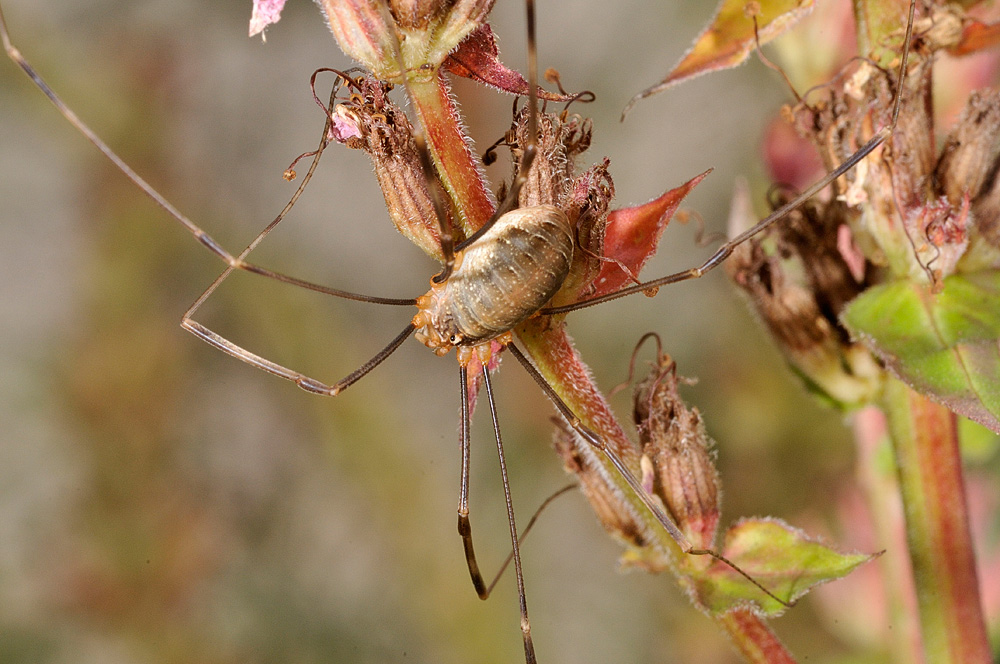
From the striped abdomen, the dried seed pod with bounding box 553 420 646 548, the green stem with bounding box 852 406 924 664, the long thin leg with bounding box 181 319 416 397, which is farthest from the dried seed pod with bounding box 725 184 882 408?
the long thin leg with bounding box 181 319 416 397

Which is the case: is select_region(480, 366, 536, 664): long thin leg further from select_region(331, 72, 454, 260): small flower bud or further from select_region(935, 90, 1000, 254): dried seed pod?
select_region(935, 90, 1000, 254): dried seed pod

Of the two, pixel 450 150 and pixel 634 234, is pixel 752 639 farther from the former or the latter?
pixel 450 150

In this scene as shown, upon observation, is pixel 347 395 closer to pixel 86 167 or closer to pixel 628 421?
pixel 86 167

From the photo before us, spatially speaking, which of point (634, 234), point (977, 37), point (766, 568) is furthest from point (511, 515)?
point (977, 37)

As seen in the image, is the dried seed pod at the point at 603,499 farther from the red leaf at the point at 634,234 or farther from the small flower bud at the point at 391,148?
the small flower bud at the point at 391,148

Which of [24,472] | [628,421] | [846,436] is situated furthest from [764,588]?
[24,472]

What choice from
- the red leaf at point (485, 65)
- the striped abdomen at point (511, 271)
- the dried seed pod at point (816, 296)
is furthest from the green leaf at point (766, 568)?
the red leaf at point (485, 65)
